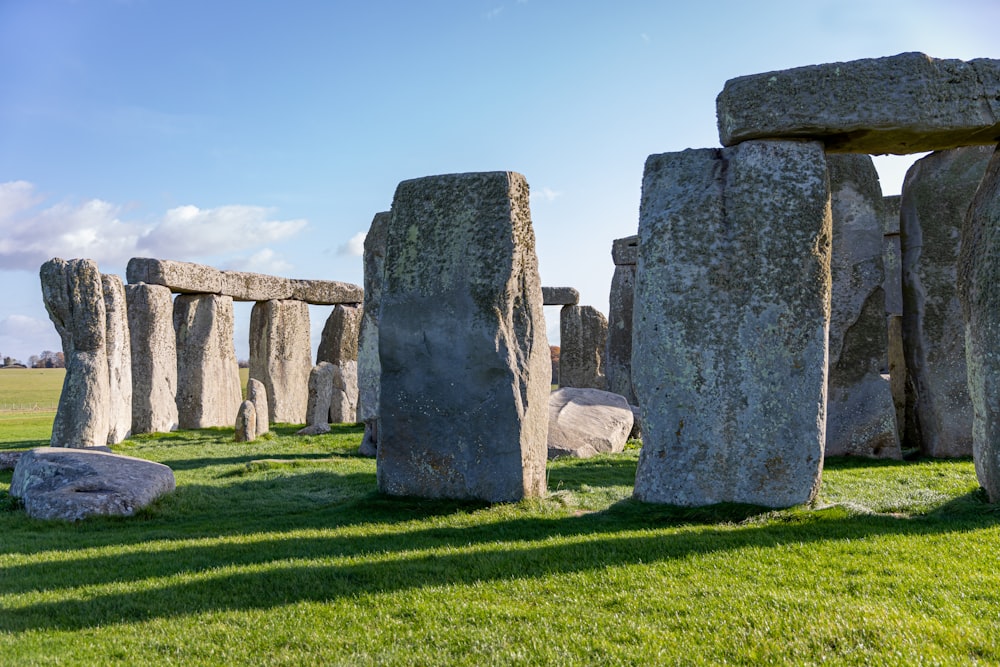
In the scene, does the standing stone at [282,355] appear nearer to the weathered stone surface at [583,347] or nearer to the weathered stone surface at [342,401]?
the weathered stone surface at [342,401]

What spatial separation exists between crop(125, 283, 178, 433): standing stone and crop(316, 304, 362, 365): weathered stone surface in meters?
4.55

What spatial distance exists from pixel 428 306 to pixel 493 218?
0.94 metres

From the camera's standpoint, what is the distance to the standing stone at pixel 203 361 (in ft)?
56.7

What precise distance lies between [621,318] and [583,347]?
3.62m

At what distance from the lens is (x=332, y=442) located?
13633 mm

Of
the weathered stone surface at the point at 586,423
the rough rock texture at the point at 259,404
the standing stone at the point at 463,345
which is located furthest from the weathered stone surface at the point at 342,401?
the standing stone at the point at 463,345

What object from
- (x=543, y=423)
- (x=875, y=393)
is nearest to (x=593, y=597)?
(x=543, y=423)

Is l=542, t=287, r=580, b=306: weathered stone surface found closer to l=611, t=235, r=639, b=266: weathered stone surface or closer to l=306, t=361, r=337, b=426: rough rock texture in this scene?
l=611, t=235, r=639, b=266: weathered stone surface

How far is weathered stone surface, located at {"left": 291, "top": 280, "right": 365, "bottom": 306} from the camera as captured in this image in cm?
2033

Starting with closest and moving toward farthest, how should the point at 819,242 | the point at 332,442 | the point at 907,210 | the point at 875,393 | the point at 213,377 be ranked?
the point at 819,242 < the point at 875,393 < the point at 907,210 < the point at 332,442 < the point at 213,377

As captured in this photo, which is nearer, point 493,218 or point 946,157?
point 493,218

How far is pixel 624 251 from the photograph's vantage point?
18516 mm

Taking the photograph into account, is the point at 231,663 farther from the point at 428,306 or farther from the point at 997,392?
the point at 997,392

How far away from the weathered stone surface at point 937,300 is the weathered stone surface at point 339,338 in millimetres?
12623
